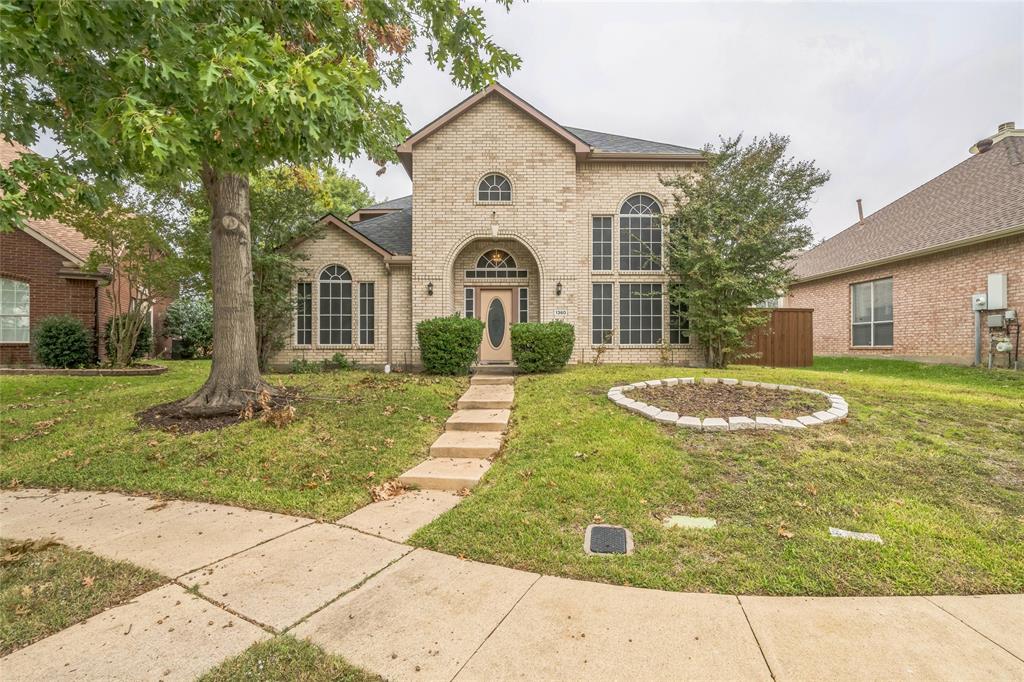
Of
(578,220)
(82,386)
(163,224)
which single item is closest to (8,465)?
(82,386)

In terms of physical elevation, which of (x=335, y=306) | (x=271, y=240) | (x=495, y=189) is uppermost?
(x=495, y=189)

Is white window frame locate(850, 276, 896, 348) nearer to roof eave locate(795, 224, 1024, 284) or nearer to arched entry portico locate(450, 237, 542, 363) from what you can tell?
roof eave locate(795, 224, 1024, 284)

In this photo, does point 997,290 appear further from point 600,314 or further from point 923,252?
point 600,314

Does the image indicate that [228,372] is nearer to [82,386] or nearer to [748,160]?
[82,386]

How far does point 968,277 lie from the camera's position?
1090 centimetres

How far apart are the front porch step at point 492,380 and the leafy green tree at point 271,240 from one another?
5.75 m

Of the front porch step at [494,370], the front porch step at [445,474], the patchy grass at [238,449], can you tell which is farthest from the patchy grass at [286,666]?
the front porch step at [494,370]

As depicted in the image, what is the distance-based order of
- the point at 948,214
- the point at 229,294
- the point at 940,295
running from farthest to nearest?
the point at 948,214 → the point at 940,295 → the point at 229,294

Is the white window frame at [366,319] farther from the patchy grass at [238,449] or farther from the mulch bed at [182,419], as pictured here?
the mulch bed at [182,419]

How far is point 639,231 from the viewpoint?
A: 1150 cm

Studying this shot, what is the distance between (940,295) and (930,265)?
955mm

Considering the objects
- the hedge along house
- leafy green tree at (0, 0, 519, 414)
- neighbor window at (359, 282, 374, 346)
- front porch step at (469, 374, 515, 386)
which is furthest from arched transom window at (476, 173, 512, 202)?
leafy green tree at (0, 0, 519, 414)

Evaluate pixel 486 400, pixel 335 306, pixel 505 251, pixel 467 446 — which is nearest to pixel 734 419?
pixel 467 446

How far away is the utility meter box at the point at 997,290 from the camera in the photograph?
10.0m
